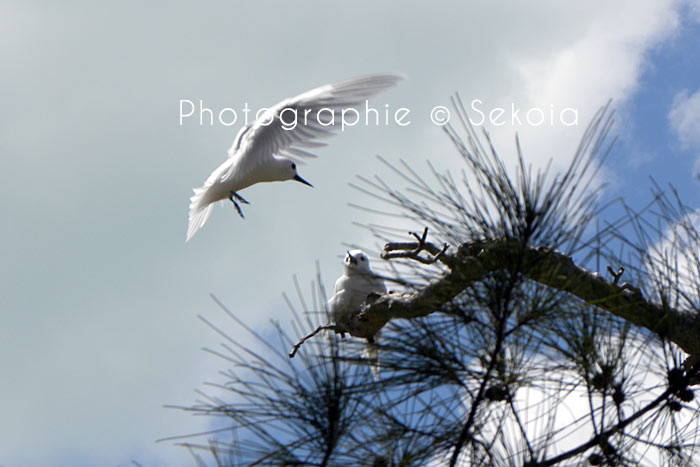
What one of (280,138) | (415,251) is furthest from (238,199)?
(415,251)

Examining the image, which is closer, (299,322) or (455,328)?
(299,322)

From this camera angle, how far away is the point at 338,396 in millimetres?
2256

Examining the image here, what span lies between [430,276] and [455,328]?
0.50ft

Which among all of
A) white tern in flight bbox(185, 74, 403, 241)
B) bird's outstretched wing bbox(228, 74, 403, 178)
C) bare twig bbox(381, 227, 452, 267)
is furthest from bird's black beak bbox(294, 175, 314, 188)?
bare twig bbox(381, 227, 452, 267)

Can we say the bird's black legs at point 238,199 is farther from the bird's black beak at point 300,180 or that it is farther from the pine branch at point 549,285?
the pine branch at point 549,285

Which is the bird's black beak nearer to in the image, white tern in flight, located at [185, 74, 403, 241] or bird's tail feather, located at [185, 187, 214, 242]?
white tern in flight, located at [185, 74, 403, 241]

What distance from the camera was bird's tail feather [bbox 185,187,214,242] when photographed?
6.21 m

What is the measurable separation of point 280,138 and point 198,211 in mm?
1064

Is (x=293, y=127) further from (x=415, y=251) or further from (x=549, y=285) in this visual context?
(x=549, y=285)

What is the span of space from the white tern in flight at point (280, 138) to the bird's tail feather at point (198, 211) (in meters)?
0.03

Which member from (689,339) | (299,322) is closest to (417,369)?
(299,322)

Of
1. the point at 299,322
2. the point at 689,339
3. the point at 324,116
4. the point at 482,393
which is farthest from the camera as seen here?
the point at 324,116

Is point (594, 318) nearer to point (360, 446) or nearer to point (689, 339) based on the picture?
point (689, 339)

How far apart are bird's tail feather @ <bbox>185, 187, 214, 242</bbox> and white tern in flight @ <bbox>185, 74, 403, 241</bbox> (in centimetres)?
3
